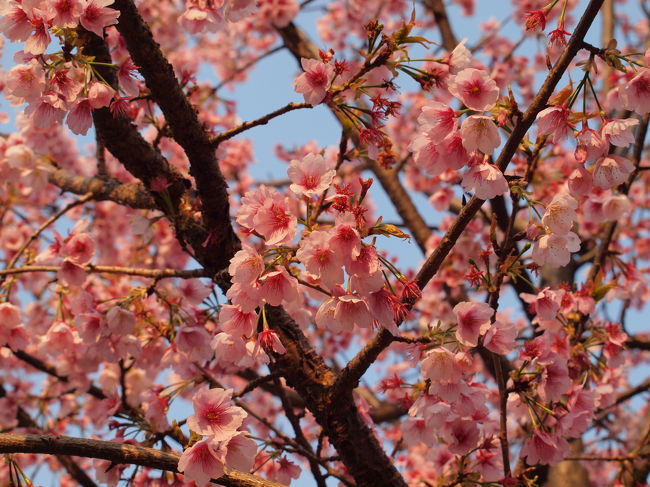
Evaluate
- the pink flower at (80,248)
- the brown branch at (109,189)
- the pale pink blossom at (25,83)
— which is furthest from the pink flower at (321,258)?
the pink flower at (80,248)

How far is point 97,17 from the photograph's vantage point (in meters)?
2.08

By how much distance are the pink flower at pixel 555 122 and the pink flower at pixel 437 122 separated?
254 millimetres

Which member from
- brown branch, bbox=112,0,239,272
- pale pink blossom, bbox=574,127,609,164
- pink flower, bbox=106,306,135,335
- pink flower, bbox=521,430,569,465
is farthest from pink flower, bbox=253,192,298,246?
pink flower, bbox=521,430,569,465

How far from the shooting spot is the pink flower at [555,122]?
1.95m

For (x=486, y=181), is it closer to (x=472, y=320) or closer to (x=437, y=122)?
(x=437, y=122)

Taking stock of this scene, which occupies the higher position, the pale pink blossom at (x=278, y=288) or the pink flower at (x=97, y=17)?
the pink flower at (x=97, y=17)

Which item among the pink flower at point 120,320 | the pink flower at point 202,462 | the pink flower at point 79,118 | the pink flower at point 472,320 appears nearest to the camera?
the pink flower at point 202,462

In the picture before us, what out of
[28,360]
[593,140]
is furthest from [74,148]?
[593,140]

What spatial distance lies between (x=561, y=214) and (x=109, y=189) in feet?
6.93

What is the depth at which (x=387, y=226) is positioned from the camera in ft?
5.98

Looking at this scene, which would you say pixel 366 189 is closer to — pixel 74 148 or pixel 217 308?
pixel 217 308

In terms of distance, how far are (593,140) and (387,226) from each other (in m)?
0.70

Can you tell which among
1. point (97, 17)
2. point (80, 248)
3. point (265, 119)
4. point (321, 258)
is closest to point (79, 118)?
point (97, 17)

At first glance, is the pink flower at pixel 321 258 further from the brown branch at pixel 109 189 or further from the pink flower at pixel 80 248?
the pink flower at pixel 80 248
